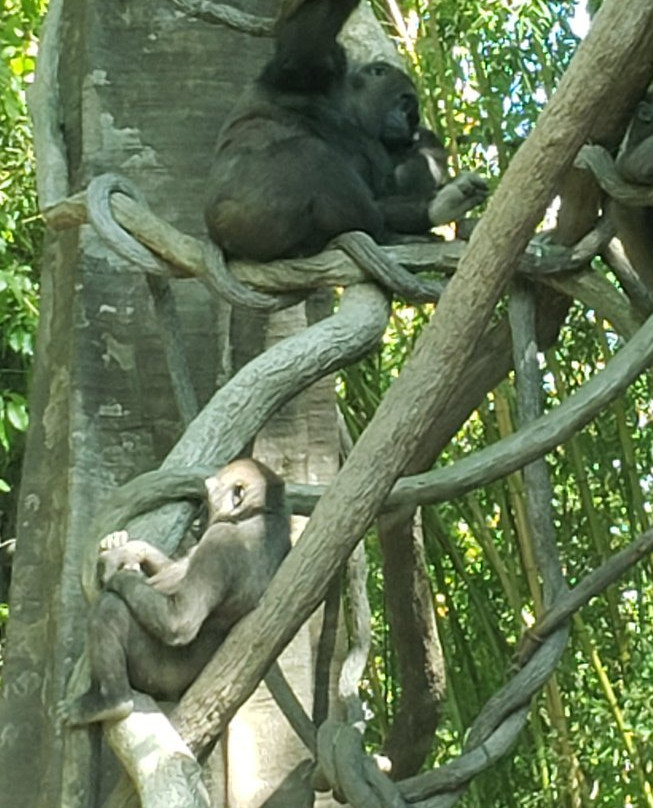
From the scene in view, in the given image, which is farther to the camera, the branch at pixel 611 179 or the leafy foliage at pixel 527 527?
the leafy foliage at pixel 527 527

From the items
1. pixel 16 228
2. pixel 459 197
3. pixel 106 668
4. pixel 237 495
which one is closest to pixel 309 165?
pixel 459 197

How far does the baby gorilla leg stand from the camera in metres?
1.85

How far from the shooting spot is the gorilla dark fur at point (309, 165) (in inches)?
96.3

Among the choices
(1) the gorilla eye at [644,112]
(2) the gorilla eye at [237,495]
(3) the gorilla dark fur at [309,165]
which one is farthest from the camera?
(3) the gorilla dark fur at [309,165]

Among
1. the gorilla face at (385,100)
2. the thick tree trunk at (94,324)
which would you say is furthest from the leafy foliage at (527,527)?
the thick tree trunk at (94,324)

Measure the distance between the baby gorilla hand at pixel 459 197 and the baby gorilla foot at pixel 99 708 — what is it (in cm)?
105

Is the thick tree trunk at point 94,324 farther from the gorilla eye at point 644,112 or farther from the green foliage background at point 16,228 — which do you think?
the green foliage background at point 16,228

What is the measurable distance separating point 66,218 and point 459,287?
2.99 feet

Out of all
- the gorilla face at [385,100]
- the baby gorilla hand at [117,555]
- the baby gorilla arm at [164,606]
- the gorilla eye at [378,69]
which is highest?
the gorilla eye at [378,69]

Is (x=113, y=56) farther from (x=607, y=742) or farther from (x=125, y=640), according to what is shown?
(x=607, y=742)

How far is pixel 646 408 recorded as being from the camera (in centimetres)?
364

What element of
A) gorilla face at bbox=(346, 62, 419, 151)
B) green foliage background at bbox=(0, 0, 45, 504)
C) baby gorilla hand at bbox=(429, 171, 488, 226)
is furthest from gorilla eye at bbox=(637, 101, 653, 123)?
green foliage background at bbox=(0, 0, 45, 504)

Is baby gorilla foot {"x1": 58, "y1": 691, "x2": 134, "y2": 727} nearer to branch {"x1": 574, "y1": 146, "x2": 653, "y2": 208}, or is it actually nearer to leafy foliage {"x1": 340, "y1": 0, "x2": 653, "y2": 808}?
branch {"x1": 574, "y1": 146, "x2": 653, "y2": 208}

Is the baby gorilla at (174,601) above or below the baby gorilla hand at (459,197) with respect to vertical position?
below
